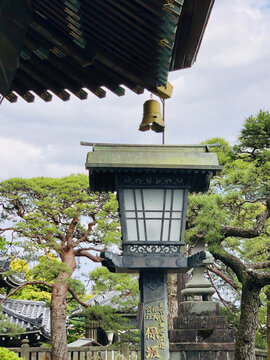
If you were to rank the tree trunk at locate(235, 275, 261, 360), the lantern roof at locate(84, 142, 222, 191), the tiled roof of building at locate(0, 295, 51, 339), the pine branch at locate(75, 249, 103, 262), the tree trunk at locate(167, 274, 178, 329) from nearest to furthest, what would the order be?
the lantern roof at locate(84, 142, 222, 191) → the tree trunk at locate(235, 275, 261, 360) → the tree trunk at locate(167, 274, 178, 329) → the pine branch at locate(75, 249, 103, 262) → the tiled roof of building at locate(0, 295, 51, 339)

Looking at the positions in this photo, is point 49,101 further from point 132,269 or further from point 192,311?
point 192,311

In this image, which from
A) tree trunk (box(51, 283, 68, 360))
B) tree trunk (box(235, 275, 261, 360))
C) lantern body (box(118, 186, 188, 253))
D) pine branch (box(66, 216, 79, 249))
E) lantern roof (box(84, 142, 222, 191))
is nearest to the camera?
lantern body (box(118, 186, 188, 253))

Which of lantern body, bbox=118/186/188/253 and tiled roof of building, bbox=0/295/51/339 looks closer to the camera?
lantern body, bbox=118/186/188/253

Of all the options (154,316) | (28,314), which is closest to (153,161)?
(154,316)

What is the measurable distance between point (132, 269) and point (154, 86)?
382 cm

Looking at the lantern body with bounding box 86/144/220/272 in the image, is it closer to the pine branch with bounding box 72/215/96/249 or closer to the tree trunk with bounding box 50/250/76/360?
the tree trunk with bounding box 50/250/76/360

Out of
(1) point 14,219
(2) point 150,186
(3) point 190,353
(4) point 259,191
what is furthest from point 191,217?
(1) point 14,219

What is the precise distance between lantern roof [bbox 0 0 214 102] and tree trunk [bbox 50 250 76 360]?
13.6 m

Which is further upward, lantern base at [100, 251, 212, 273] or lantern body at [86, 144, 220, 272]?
lantern body at [86, 144, 220, 272]

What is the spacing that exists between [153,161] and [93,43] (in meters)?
3.80

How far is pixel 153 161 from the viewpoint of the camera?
642 cm

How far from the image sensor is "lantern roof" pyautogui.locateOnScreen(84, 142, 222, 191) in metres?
6.38

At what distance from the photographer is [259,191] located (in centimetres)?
1034

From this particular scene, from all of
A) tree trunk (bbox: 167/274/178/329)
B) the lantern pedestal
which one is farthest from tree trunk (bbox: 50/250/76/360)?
the lantern pedestal
